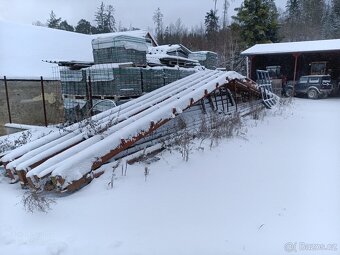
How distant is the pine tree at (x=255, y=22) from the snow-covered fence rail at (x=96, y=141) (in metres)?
21.0

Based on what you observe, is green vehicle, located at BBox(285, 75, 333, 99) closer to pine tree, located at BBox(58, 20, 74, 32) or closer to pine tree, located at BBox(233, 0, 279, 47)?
pine tree, located at BBox(233, 0, 279, 47)

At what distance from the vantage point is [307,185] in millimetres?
3930

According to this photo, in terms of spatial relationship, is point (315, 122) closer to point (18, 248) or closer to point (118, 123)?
point (118, 123)

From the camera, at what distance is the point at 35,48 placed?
17906mm

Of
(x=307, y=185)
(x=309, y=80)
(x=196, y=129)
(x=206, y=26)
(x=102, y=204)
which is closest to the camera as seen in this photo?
(x=102, y=204)

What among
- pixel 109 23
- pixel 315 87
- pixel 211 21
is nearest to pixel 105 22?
pixel 109 23

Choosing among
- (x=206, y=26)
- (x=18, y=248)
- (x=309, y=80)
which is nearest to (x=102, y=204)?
(x=18, y=248)

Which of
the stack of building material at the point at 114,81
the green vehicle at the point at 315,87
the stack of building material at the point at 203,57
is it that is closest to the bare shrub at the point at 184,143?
the stack of building material at the point at 114,81

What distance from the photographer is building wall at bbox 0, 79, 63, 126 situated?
980cm

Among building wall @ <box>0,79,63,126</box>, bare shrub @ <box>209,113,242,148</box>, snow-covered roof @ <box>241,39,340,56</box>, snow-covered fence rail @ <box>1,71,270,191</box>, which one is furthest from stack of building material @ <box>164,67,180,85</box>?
snow-covered roof @ <box>241,39,340,56</box>

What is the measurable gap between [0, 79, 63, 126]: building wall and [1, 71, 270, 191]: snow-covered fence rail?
178 inches

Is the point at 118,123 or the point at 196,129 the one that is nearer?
the point at 118,123

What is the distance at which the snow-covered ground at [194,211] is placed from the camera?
2852 millimetres

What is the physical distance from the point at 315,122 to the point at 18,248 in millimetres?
7596
